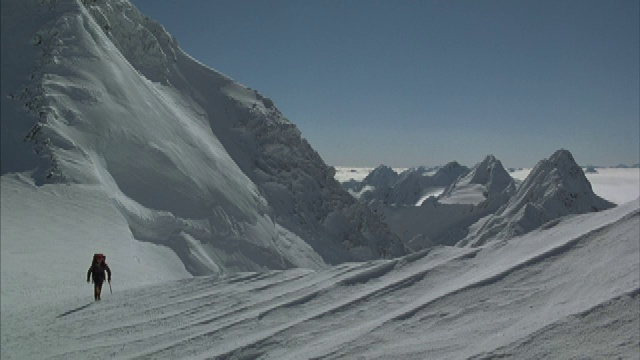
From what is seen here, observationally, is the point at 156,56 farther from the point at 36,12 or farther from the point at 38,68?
the point at 38,68

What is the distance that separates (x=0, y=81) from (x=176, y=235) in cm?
1818

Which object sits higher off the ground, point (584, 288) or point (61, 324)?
point (61, 324)

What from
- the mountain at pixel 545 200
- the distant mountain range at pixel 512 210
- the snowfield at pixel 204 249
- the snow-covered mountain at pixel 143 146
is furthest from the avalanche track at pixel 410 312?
the mountain at pixel 545 200

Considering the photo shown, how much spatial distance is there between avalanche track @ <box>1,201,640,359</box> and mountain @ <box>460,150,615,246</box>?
130418 millimetres

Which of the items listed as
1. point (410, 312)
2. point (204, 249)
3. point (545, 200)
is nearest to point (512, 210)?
point (545, 200)

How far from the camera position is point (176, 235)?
113 feet

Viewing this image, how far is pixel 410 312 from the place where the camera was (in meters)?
6.37

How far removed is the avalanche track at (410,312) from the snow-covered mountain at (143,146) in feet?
42.8

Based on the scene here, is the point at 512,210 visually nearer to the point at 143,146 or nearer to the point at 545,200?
the point at 545,200

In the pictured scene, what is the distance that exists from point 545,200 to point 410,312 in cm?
16312

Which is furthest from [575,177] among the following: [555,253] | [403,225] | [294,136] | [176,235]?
[555,253]

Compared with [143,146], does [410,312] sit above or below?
below

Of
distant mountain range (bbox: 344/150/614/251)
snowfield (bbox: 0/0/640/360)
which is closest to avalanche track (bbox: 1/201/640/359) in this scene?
snowfield (bbox: 0/0/640/360)

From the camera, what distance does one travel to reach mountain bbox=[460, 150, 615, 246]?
443ft
